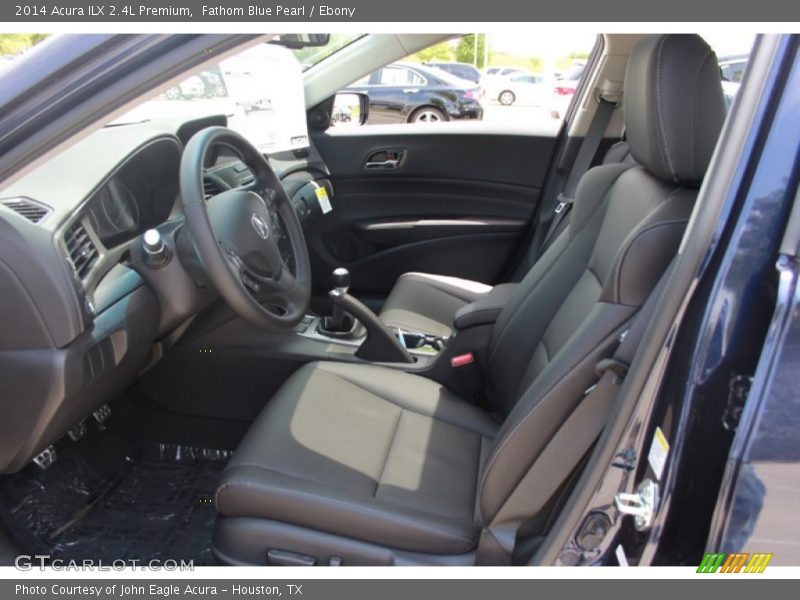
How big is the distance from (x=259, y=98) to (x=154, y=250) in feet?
4.25

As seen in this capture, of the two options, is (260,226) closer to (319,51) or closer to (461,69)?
(319,51)

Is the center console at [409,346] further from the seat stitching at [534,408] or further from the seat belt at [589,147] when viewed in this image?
the seat belt at [589,147]

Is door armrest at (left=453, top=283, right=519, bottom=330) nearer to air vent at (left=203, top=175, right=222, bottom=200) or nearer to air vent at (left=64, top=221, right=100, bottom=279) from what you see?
air vent at (left=203, top=175, right=222, bottom=200)

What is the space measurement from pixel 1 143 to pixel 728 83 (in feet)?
4.16

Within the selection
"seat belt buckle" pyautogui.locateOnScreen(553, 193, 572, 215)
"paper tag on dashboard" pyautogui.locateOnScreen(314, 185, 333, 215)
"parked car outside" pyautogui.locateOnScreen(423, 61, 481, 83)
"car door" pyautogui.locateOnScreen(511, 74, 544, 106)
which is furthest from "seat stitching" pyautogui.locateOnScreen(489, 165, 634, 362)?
"car door" pyautogui.locateOnScreen(511, 74, 544, 106)

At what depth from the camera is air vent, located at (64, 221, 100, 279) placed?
1.29 meters

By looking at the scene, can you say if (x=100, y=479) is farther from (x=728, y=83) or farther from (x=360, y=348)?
(x=728, y=83)

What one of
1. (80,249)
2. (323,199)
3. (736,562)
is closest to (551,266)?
(736,562)

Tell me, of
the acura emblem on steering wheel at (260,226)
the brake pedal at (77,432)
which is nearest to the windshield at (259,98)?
the acura emblem on steering wheel at (260,226)

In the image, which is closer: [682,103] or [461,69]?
[682,103]

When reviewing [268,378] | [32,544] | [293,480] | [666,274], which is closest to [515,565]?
[293,480]

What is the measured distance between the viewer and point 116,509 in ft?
5.86

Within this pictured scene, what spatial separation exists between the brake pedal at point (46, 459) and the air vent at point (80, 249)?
560 mm

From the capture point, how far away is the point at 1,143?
909 millimetres
